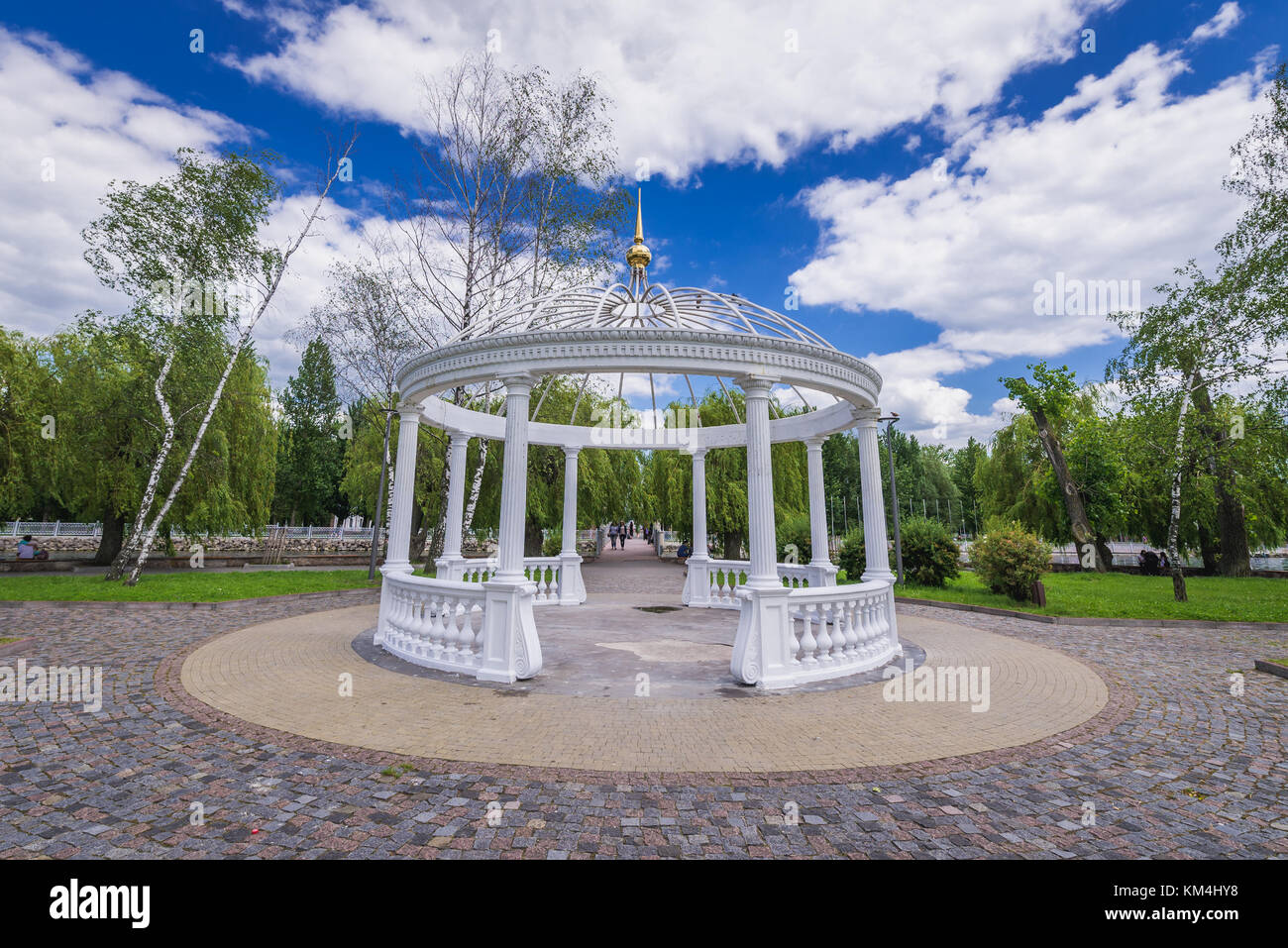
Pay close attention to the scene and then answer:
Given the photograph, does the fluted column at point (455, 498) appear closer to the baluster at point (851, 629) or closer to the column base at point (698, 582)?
the column base at point (698, 582)

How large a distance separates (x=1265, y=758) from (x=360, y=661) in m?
9.71

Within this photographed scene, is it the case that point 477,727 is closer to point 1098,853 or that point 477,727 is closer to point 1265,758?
point 1098,853

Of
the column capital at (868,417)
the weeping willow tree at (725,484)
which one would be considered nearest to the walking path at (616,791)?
the column capital at (868,417)

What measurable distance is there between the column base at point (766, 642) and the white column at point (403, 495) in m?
5.63

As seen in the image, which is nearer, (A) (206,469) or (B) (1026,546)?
(B) (1026,546)

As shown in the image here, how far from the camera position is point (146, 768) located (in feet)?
13.5

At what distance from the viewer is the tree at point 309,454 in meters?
42.2

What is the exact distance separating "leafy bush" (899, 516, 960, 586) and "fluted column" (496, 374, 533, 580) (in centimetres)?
1491

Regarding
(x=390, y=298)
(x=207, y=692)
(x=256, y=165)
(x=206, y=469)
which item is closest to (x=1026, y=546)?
(x=207, y=692)

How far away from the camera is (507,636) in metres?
6.95

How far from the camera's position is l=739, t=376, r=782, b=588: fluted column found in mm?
7328

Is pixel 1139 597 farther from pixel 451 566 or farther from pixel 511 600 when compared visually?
pixel 451 566

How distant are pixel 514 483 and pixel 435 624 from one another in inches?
90.3

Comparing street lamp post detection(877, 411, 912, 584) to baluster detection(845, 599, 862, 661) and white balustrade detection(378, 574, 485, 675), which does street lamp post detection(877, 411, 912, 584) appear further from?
white balustrade detection(378, 574, 485, 675)
